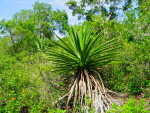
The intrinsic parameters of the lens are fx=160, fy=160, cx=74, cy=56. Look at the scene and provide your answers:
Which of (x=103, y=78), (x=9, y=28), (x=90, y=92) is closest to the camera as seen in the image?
(x=90, y=92)

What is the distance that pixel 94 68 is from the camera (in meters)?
5.97

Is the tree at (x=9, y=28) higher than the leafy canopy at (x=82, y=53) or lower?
higher

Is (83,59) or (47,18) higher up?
(47,18)

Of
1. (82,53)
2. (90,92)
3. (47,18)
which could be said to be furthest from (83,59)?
(47,18)

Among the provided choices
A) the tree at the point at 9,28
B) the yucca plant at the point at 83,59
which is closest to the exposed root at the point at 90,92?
the yucca plant at the point at 83,59

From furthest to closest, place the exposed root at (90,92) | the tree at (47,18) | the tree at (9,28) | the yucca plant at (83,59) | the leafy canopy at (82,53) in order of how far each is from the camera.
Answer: the tree at (47,18)
the tree at (9,28)
the leafy canopy at (82,53)
the yucca plant at (83,59)
the exposed root at (90,92)

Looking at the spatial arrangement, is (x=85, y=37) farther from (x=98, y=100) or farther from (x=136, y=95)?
(x=136, y=95)

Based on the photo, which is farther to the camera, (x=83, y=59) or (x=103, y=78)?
(x=103, y=78)

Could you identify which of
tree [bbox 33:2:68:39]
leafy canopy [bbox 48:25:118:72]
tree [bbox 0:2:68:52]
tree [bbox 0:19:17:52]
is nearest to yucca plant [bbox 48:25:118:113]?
leafy canopy [bbox 48:25:118:72]

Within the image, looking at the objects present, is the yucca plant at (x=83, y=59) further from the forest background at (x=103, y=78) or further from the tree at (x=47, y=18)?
the tree at (x=47, y=18)

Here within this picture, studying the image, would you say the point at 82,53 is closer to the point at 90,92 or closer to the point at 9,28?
the point at 90,92

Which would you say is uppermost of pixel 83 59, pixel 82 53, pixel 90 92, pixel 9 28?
pixel 9 28

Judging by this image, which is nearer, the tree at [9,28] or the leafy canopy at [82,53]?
the leafy canopy at [82,53]

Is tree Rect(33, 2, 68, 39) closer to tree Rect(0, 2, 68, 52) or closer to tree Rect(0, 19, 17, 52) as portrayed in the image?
tree Rect(0, 2, 68, 52)
